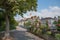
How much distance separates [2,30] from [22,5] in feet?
13.3

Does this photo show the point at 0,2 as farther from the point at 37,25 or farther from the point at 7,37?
the point at 37,25

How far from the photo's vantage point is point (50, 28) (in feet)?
30.5

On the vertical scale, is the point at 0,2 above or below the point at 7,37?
above

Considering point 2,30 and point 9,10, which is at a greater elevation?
point 9,10

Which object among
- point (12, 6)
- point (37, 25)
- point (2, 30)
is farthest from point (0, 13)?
point (12, 6)

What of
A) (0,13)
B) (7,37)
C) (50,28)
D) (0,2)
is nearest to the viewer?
(0,2)

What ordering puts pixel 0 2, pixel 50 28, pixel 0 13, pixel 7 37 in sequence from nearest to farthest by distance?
pixel 0 2 → pixel 7 37 → pixel 50 28 → pixel 0 13

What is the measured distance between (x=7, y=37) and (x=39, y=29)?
188 cm

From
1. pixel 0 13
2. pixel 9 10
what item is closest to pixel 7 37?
pixel 9 10

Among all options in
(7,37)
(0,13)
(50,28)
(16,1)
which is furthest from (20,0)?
(0,13)

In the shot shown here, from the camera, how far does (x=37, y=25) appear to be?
9828 millimetres

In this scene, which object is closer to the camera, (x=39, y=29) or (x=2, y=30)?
(x=39, y=29)

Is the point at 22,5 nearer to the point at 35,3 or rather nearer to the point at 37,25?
the point at 35,3

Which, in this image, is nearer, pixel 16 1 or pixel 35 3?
pixel 16 1
